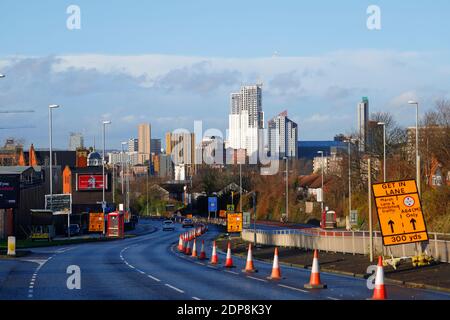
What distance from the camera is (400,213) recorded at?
30.4 m

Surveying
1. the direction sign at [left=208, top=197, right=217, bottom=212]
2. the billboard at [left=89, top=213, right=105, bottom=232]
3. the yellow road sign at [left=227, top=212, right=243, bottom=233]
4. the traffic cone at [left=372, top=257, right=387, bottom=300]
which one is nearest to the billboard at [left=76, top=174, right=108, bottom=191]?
the direction sign at [left=208, top=197, right=217, bottom=212]

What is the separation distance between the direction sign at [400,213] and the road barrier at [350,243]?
1924 millimetres

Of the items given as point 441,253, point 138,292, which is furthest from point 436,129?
point 138,292

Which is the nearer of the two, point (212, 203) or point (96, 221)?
point (96, 221)

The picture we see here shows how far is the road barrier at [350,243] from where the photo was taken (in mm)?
32844

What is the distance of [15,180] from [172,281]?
151 feet

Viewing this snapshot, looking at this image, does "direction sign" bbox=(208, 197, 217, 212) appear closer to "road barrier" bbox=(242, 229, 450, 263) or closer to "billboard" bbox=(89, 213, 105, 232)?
"billboard" bbox=(89, 213, 105, 232)

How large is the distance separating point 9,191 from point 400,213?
47463mm

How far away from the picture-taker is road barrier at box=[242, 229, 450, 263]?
32844 mm

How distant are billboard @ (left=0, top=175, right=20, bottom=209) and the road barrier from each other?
21.7m

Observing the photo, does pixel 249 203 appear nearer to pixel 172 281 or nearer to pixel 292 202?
pixel 292 202

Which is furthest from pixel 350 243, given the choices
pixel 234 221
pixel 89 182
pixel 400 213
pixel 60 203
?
pixel 89 182

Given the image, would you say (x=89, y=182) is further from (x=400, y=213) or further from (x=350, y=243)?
(x=400, y=213)
